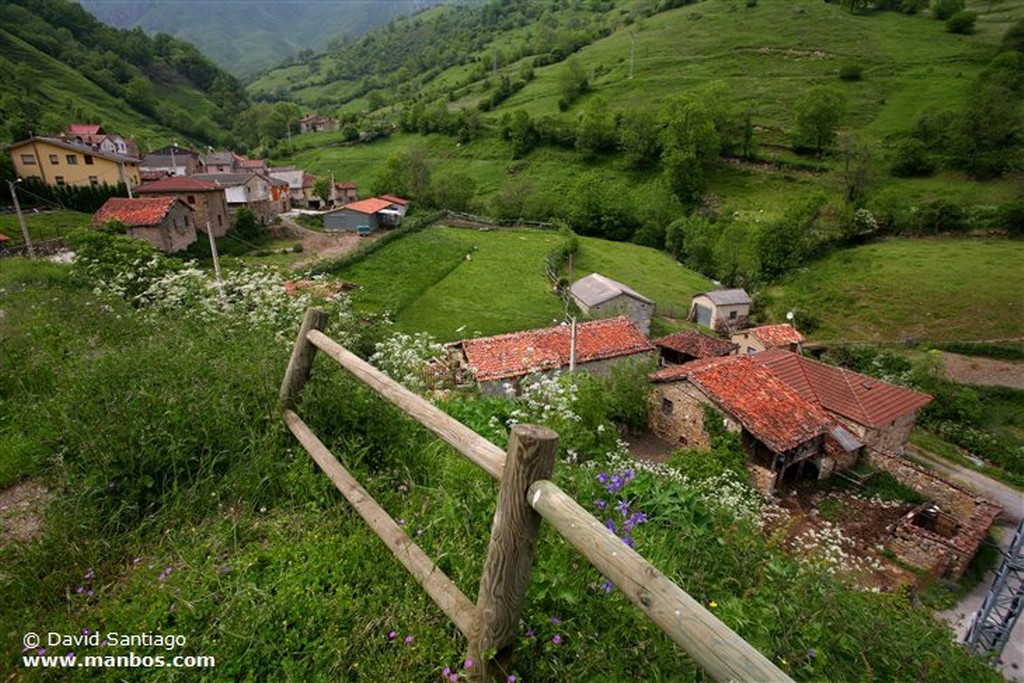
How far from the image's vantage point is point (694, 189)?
5881 cm

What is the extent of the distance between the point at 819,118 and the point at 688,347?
49.9 metres

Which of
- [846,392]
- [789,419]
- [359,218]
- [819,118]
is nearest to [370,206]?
[359,218]

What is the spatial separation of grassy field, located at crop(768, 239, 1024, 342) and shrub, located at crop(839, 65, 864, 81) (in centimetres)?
4281

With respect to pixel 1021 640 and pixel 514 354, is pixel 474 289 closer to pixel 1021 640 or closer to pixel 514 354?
pixel 514 354

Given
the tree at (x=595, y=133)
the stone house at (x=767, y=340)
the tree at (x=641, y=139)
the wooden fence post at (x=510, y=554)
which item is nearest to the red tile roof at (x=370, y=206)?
the tree at (x=595, y=133)

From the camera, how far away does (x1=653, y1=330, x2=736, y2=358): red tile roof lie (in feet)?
93.5

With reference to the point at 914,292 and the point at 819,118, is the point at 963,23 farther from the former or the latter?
the point at 914,292

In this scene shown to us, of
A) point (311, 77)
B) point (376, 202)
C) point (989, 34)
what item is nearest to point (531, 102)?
point (376, 202)

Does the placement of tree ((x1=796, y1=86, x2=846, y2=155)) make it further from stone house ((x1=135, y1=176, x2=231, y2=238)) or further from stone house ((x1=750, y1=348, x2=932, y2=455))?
stone house ((x1=135, y1=176, x2=231, y2=238))

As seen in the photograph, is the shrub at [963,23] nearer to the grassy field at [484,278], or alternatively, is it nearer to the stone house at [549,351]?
the grassy field at [484,278]

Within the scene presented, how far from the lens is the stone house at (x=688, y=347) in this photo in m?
28.6

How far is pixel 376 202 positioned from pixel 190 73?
109 meters

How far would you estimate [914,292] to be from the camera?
38000 millimetres

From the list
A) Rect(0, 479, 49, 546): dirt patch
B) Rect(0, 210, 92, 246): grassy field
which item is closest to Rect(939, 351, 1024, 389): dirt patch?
Rect(0, 479, 49, 546): dirt patch
